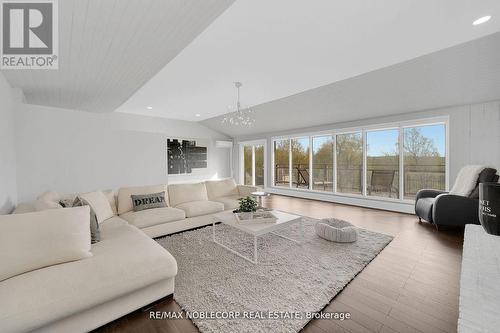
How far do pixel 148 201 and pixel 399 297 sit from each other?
3422mm

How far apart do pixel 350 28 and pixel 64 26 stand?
288 cm

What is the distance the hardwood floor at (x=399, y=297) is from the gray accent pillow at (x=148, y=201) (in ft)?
6.12

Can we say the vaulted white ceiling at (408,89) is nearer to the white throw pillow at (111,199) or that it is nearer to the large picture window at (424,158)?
the large picture window at (424,158)

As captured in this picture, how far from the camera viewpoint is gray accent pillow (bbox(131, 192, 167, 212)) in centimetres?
332

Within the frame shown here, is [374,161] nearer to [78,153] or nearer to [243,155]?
[243,155]

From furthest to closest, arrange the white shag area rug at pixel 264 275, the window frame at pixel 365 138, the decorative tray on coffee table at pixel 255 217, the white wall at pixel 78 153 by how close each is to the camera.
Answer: the window frame at pixel 365 138
the white wall at pixel 78 153
the decorative tray on coffee table at pixel 255 217
the white shag area rug at pixel 264 275

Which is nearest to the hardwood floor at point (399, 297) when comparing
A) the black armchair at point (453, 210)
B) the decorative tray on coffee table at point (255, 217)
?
the black armchair at point (453, 210)

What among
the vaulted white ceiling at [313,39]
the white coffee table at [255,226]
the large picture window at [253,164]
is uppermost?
the vaulted white ceiling at [313,39]

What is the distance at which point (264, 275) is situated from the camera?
85.3 inches

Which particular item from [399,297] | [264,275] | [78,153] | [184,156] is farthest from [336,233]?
[184,156]

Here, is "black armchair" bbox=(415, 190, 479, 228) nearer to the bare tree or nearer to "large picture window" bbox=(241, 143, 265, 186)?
the bare tree

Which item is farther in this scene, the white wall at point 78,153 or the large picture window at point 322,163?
the large picture window at point 322,163

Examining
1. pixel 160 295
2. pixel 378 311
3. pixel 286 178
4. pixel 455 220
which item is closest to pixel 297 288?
pixel 378 311

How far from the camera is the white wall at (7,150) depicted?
2580 mm
